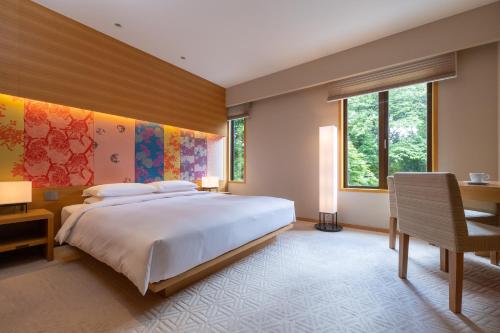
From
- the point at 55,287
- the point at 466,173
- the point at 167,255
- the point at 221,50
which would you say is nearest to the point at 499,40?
the point at 466,173

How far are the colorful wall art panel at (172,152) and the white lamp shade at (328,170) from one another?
8.56ft

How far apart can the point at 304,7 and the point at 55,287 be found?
365 cm

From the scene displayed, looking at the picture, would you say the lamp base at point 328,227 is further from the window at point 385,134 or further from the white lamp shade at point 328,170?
the window at point 385,134

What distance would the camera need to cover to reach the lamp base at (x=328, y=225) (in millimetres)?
3414

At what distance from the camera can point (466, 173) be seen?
2.73m

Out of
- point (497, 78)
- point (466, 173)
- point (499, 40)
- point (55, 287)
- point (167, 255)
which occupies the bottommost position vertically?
point (55, 287)

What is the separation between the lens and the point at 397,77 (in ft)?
10.1

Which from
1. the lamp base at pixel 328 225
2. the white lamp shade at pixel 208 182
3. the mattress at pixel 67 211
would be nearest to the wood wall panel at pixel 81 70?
the white lamp shade at pixel 208 182

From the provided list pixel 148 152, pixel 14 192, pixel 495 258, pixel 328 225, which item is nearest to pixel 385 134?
pixel 328 225

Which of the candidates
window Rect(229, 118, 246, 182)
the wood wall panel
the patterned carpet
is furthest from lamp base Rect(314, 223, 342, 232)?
the wood wall panel

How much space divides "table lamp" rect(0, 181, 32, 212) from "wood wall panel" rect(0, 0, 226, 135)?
38.3 inches

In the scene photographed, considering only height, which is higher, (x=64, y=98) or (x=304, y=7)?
(x=304, y=7)

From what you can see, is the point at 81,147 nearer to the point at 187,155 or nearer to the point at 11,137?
the point at 11,137

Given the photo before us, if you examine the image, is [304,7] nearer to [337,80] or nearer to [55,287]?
[337,80]
